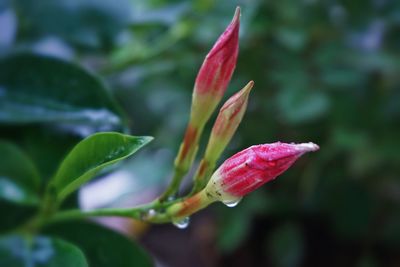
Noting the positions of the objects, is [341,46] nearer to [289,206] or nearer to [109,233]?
[289,206]

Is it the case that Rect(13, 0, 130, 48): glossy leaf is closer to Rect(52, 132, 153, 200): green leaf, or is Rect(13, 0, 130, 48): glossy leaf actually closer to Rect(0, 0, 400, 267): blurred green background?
Rect(0, 0, 400, 267): blurred green background

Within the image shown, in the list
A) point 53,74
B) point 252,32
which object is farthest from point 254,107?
point 53,74

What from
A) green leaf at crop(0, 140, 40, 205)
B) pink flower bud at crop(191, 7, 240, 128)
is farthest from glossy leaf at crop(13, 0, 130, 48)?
pink flower bud at crop(191, 7, 240, 128)

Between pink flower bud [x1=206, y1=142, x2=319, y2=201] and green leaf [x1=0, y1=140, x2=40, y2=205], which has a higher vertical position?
green leaf [x1=0, y1=140, x2=40, y2=205]

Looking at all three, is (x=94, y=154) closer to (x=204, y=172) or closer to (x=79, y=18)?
(x=204, y=172)

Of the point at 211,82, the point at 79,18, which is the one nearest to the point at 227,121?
the point at 211,82

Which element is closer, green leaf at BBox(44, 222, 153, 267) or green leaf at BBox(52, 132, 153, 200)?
green leaf at BBox(52, 132, 153, 200)

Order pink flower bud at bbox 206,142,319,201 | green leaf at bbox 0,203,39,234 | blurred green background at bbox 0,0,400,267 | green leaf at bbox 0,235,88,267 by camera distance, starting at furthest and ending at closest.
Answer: blurred green background at bbox 0,0,400,267 → green leaf at bbox 0,203,39,234 → green leaf at bbox 0,235,88,267 → pink flower bud at bbox 206,142,319,201

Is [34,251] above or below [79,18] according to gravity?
below
